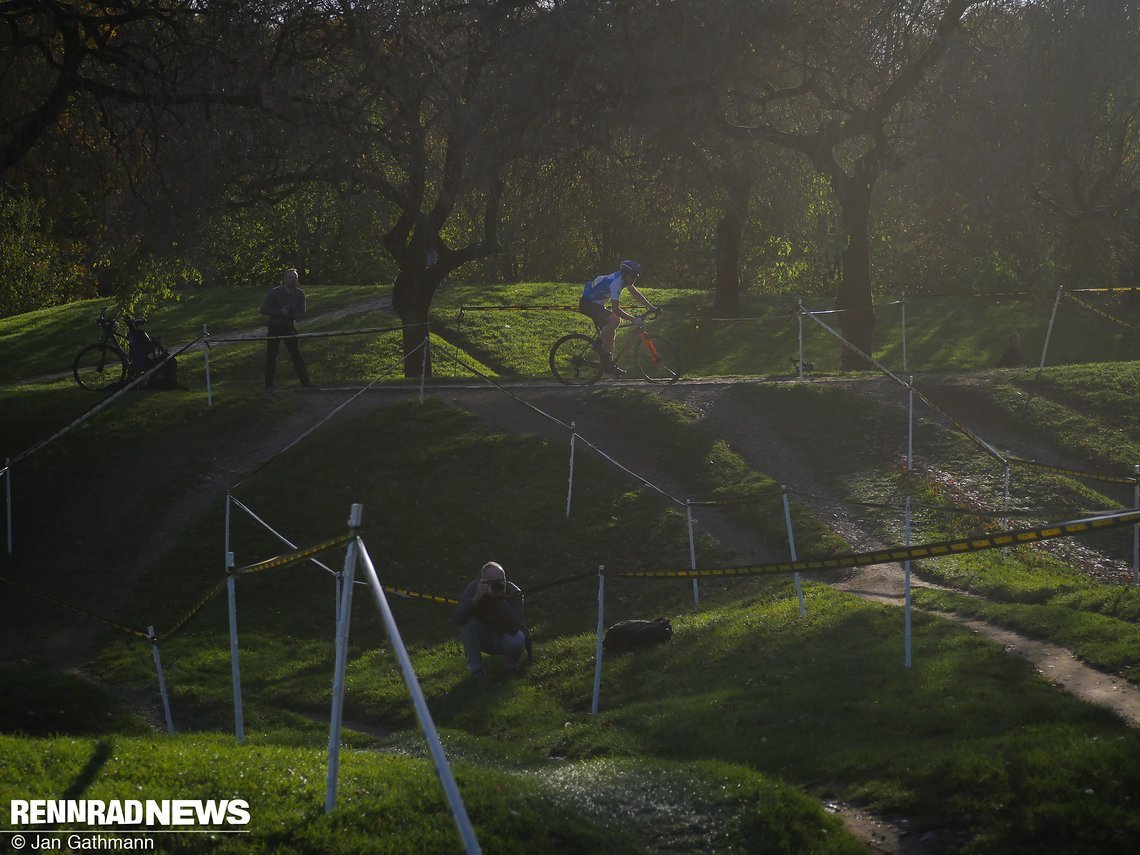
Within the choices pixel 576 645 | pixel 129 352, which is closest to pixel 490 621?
pixel 576 645

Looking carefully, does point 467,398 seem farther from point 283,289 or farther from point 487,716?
point 487,716

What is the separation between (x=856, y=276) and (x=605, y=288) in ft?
28.2

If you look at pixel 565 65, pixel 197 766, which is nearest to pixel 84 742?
pixel 197 766

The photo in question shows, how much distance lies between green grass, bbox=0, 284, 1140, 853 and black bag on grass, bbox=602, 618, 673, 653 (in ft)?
0.82

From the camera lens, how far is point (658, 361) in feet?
73.4

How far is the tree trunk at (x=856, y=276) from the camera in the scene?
26.3 metres

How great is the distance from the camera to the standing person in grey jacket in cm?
1288

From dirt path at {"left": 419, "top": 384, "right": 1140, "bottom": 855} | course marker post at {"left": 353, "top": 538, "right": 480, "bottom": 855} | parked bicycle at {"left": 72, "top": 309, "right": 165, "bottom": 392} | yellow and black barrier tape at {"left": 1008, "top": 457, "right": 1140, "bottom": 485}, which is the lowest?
dirt path at {"left": 419, "top": 384, "right": 1140, "bottom": 855}

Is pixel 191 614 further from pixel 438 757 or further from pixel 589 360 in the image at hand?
pixel 589 360

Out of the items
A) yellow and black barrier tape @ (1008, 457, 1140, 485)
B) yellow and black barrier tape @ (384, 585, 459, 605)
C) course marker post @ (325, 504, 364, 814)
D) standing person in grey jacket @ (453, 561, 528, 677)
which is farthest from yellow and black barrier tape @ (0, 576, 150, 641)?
yellow and black barrier tape @ (1008, 457, 1140, 485)

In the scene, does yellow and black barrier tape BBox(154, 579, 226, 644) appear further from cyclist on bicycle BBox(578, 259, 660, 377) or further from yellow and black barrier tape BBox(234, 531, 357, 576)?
cyclist on bicycle BBox(578, 259, 660, 377)

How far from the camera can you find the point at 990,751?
835cm

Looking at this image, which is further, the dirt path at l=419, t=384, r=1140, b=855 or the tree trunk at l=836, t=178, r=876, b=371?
the tree trunk at l=836, t=178, r=876, b=371

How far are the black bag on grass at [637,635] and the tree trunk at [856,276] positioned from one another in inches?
566
